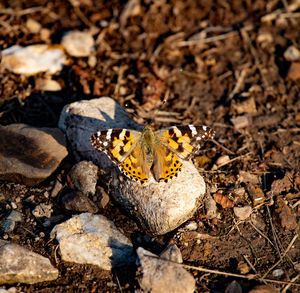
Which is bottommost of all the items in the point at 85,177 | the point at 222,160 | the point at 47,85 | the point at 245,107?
the point at 222,160

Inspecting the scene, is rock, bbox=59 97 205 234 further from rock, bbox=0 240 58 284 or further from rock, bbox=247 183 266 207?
rock, bbox=0 240 58 284

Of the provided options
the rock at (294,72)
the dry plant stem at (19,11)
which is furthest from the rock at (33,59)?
the rock at (294,72)

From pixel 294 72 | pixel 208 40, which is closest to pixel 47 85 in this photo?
pixel 208 40

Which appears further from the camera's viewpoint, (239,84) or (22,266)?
(239,84)

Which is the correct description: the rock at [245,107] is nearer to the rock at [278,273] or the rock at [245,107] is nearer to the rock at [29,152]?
the rock at [278,273]

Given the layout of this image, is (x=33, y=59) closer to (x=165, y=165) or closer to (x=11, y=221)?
(x=11, y=221)

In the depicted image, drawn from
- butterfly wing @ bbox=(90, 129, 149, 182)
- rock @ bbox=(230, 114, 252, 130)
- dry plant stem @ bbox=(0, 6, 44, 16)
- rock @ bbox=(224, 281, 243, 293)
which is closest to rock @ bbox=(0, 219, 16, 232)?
butterfly wing @ bbox=(90, 129, 149, 182)

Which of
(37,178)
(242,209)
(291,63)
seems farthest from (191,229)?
(291,63)
